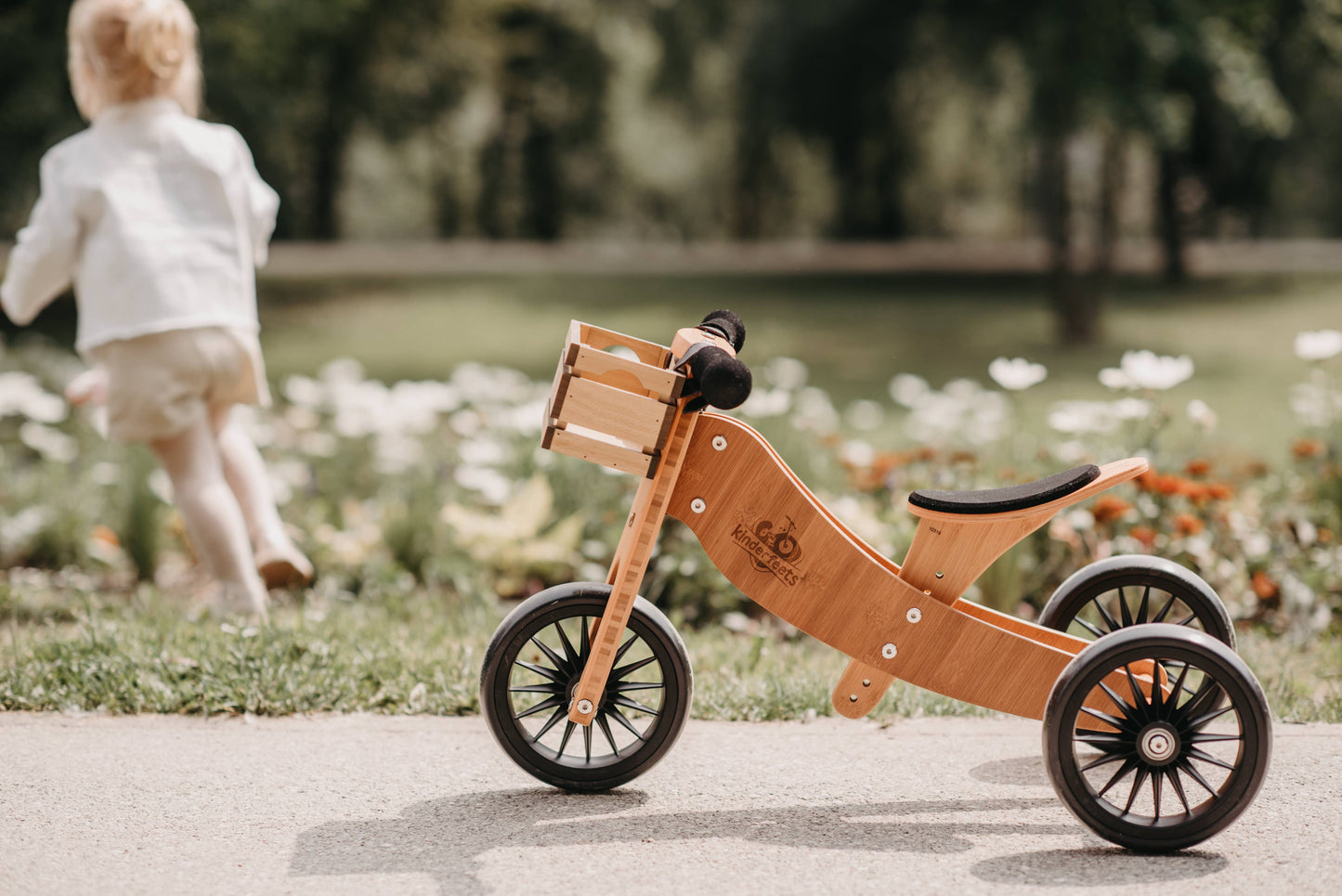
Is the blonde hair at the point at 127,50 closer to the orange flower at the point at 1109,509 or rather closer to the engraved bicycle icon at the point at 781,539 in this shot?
the engraved bicycle icon at the point at 781,539

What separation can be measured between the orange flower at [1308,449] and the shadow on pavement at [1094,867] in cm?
255

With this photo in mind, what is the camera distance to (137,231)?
14.1 ft

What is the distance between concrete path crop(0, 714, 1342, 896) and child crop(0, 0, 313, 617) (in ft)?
3.15

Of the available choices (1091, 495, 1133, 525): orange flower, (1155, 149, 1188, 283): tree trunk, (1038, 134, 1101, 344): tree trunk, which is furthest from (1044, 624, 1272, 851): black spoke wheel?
(1155, 149, 1188, 283): tree trunk

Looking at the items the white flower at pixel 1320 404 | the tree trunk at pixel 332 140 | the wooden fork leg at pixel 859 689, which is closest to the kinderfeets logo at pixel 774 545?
the wooden fork leg at pixel 859 689

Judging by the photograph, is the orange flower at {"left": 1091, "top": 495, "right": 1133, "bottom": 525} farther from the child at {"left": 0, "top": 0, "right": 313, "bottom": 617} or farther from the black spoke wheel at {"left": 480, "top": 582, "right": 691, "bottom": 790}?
the child at {"left": 0, "top": 0, "right": 313, "bottom": 617}

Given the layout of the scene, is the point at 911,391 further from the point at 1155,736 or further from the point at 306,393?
the point at 1155,736

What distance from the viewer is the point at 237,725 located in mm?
3719

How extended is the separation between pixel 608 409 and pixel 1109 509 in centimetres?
232

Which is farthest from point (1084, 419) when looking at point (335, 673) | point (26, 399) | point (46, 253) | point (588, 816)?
point (26, 399)

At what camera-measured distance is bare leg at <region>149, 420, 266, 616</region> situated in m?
A: 4.40

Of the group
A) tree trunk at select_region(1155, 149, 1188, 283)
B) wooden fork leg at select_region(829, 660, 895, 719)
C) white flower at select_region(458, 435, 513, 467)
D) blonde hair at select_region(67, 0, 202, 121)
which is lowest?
white flower at select_region(458, 435, 513, 467)

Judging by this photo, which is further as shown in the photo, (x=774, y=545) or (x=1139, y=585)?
(x=1139, y=585)

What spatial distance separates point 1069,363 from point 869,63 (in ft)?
16.7
